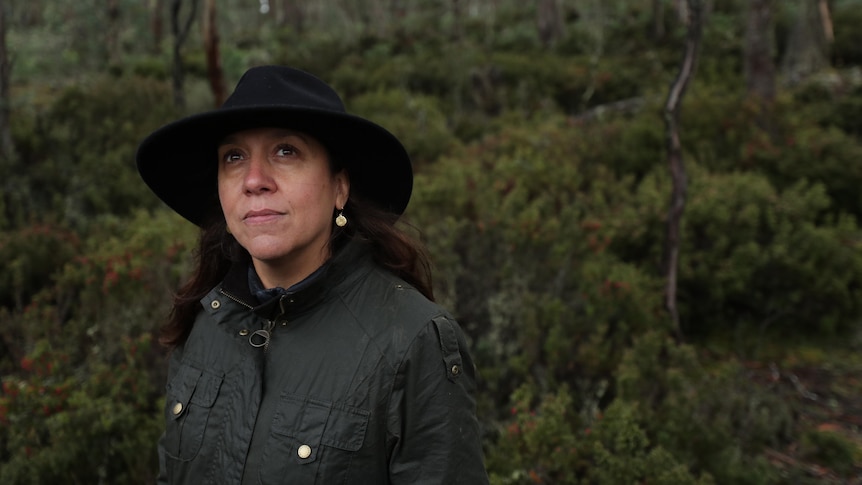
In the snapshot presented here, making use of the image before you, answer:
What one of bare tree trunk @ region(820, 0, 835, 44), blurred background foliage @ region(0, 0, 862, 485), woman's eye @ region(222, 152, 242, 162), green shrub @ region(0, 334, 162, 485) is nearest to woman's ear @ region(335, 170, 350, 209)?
woman's eye @ region(222, 152, 242, 162)

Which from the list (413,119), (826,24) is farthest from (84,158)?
(826,24)

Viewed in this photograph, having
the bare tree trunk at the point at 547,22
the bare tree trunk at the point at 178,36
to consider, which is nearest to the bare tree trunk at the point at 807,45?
the bare tree trunk at the point at 547,22

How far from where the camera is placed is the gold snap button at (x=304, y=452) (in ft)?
4.95

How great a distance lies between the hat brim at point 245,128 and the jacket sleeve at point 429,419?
51 cm

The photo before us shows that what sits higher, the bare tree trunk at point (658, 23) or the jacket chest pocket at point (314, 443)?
the bare tree trunk at point (658, 23)

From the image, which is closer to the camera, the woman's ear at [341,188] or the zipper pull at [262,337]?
the zipper pull at [262,337]

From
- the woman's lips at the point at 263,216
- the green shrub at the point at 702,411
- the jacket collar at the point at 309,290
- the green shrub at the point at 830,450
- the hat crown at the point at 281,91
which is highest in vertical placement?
the hat crown at the point at 281,91

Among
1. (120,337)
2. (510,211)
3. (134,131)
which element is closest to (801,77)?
(510,211)

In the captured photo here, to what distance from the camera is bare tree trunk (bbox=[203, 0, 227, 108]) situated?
8.79m

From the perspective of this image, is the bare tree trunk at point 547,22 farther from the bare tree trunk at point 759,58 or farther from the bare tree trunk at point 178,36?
the bare tree trunk at point 178,36

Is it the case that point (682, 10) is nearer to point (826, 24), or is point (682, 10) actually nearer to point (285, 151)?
point (826, 24)

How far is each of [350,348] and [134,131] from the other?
26.8 feet

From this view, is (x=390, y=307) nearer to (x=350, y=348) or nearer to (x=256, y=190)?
(x=350, y=348)

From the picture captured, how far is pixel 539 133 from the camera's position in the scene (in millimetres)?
8484
